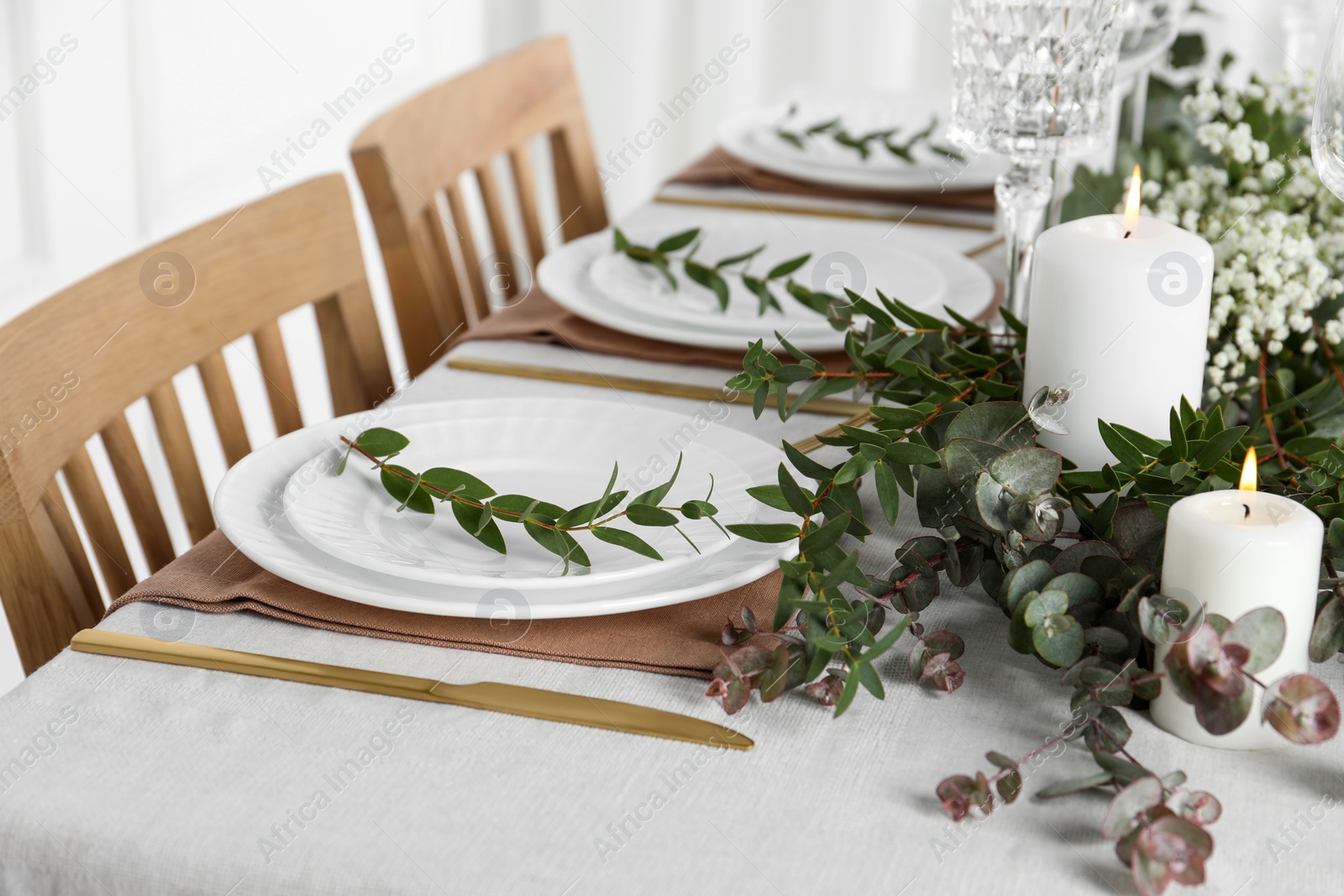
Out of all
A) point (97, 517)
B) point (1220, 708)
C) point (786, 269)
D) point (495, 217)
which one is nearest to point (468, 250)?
point (495, 217)

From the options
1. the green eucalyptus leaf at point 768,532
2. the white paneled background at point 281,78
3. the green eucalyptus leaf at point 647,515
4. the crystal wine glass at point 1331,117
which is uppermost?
the crystal wine glass at point 1331,117

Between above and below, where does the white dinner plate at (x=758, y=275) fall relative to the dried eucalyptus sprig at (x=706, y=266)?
below

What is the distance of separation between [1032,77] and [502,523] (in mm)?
485

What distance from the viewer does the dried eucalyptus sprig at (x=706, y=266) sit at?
3.25ft

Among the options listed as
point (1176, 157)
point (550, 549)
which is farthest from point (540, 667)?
point (1176, 157)

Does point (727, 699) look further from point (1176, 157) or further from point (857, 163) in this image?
point (857, 163)

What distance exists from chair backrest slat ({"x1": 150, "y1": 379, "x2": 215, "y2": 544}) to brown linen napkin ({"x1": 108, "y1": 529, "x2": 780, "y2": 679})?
32cm

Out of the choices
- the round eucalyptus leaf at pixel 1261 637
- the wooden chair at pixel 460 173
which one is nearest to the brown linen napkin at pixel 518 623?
the round eucalyptus leaf at pixel 1261 637

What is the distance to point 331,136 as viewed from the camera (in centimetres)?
251

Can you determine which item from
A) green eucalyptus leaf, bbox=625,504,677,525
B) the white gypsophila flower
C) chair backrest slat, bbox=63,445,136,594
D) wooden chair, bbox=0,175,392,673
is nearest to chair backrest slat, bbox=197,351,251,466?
wooden chair, bbox=0,175,392,673

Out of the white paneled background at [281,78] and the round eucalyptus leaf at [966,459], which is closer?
the round eucalyptus leaf at [966,459]

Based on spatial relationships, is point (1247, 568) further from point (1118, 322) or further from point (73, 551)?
point (73, 551)

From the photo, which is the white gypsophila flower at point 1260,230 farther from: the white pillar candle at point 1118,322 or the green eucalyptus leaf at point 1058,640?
the green eucalyptus leaf at point 1058,640

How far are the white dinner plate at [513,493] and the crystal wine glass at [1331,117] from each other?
0.35 m
